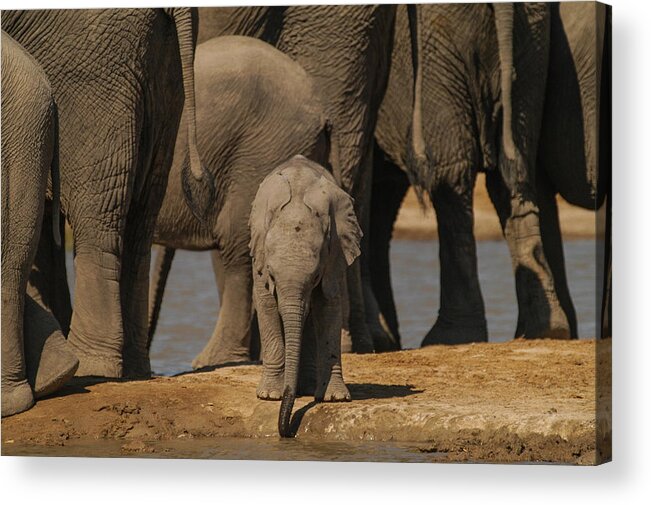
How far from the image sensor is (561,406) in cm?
785

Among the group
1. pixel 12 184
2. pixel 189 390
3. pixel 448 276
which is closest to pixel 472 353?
pixel 448 276

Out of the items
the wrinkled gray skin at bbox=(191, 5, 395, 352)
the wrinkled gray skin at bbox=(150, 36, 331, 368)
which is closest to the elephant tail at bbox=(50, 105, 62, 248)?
the wrinkled gray skin at bbox=(150, 36, 331, 368)

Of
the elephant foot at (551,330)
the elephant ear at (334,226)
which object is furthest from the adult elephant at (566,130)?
the elephant ear at (334,226)

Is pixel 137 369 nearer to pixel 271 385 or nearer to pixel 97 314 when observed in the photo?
pixel 97 314

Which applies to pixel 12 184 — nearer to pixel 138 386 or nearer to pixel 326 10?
pixel 138 386

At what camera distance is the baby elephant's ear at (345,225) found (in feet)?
25.5

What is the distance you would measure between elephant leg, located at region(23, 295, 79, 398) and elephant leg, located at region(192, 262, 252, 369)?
49.5 inches

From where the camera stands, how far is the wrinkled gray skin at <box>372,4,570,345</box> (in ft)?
32.1

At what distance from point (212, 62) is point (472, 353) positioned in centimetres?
146

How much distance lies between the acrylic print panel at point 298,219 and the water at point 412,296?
422 mm

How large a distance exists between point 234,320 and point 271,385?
1.29 meters

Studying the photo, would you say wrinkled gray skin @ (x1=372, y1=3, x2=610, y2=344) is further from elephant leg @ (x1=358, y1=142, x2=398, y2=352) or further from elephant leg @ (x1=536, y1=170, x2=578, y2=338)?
elephant leg @ (x1=358, y1=142, x2=398, y2=352)

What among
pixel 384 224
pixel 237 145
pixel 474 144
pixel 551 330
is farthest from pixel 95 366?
pixel 384 224

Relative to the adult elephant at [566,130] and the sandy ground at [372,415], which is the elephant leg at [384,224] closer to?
the adult elephant at [566,130]
